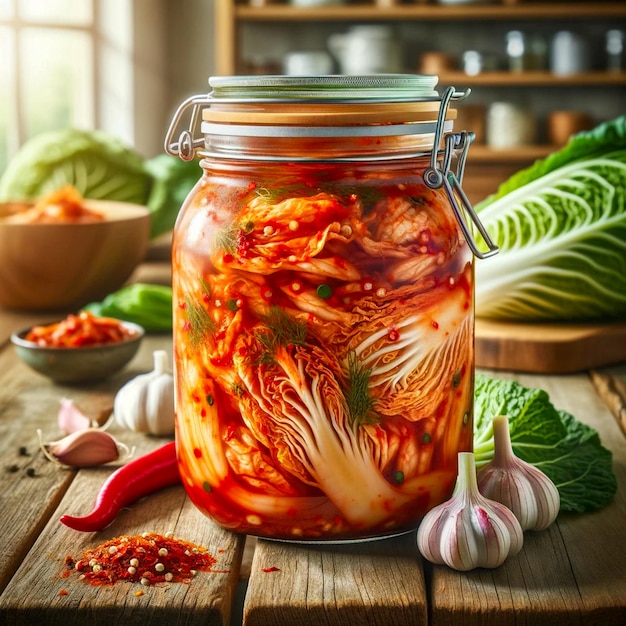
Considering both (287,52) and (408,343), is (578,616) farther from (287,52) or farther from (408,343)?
(287,52)

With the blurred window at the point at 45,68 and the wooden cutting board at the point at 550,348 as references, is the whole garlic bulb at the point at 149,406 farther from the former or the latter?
the blurred window at the point at 45,68

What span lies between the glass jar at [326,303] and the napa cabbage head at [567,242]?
2.08 ft

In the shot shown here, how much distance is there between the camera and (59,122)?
3605 mm

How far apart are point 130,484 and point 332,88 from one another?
445mm

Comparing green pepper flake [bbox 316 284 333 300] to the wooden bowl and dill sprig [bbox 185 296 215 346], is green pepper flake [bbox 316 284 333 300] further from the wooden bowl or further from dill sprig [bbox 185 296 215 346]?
the wooden bowl

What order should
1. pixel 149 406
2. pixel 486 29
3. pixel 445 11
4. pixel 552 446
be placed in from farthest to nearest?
pixel 486 29 → pixel 445 11 → pixel 149 406 → pixel 552 446

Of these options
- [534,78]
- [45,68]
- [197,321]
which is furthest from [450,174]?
[534,78]

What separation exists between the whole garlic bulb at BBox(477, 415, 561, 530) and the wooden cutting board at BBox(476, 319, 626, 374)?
52 cm

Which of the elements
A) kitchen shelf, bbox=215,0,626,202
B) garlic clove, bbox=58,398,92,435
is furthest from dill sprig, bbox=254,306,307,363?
kitchen shelf, bbox=215,0,626,202

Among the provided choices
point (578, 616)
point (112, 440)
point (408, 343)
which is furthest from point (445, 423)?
point (112, 440)

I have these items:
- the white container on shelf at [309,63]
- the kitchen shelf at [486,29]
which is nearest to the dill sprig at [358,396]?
the kitchen shelf at [486,29]

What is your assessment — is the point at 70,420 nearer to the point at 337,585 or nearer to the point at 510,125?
the point at 337,585

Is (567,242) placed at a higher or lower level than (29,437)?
higher

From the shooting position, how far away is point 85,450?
1.07 metres
